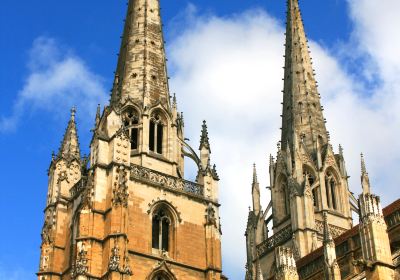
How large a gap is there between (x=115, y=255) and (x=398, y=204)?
10.1 m

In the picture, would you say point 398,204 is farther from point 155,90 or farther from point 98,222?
point 155,90

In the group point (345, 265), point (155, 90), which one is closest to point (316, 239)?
point (345, 265)

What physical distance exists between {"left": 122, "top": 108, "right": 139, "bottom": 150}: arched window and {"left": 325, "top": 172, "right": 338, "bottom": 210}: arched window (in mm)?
10177

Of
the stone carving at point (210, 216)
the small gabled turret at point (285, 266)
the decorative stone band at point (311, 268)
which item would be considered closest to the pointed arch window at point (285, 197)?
the stone carving at point (210, 216)

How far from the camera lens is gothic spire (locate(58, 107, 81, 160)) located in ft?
121

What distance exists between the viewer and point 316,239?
121 ft

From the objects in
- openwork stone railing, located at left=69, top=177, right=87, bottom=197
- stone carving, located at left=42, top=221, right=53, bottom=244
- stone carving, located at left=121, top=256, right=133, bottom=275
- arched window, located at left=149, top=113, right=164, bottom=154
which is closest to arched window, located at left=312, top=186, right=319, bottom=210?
arched window, located at left=149, top=113, right=164, bottom=154

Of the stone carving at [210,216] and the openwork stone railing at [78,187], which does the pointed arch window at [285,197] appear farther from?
the openwork stone railing at [78,187]

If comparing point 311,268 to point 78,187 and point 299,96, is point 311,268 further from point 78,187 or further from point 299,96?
point 299,96

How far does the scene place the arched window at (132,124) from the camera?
35594mm

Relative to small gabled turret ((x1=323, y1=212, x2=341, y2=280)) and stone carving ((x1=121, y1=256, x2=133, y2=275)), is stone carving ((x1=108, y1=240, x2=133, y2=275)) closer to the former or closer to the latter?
stone carving ((x1=121, y1=256, x2=133, y2=275))

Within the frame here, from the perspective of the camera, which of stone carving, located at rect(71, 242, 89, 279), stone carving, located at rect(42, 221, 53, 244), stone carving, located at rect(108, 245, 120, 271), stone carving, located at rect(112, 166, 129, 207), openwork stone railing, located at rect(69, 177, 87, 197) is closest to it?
stone carving, located at rect(108, 245, 120, 271)

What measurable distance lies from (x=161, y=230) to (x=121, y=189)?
2462 millimetres

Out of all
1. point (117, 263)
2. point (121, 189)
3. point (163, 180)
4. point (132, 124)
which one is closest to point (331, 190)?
point (163, 180)
